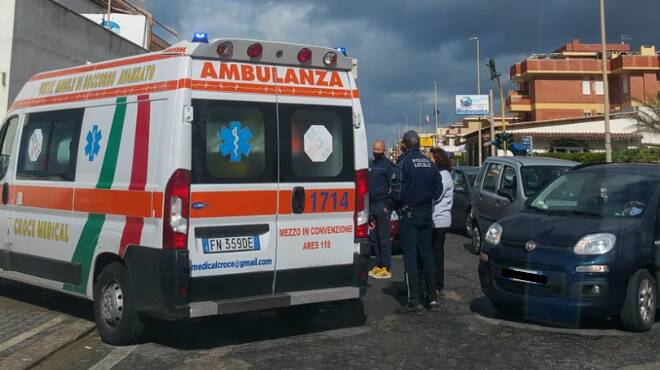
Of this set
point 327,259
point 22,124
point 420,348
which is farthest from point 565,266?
point 22,124

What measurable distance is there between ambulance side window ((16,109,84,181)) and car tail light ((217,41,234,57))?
5.49 ft

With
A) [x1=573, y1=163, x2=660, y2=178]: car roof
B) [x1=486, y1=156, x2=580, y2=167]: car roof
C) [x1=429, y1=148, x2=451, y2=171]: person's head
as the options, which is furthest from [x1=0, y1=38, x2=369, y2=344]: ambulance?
[x1=486, y1=156, x2=580, y2=167]: car roof

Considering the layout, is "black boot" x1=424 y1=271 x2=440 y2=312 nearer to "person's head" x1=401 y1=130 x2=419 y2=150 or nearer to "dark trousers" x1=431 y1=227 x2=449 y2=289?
"dark trousers" x1=431 y1=227 x2=449 y2=289

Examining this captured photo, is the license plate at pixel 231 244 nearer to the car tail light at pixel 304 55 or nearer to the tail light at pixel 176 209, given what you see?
the tail light at pixel 176 209

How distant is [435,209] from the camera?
7.65 metres

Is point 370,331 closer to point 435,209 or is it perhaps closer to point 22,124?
point 435,209

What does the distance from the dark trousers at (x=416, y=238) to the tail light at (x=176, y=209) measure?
2702 millimetres

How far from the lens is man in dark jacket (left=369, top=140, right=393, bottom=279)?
915 centimetres

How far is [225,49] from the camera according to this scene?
5.57m

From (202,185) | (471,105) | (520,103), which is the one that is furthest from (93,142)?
(471,105)

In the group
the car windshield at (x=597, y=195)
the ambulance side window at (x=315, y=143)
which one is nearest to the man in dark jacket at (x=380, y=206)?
the car windshield at (x=597, y=195)

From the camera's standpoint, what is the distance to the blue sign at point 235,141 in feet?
18.0

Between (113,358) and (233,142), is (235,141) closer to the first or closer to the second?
(233,142)

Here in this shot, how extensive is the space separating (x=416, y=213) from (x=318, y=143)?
5.13 ft
